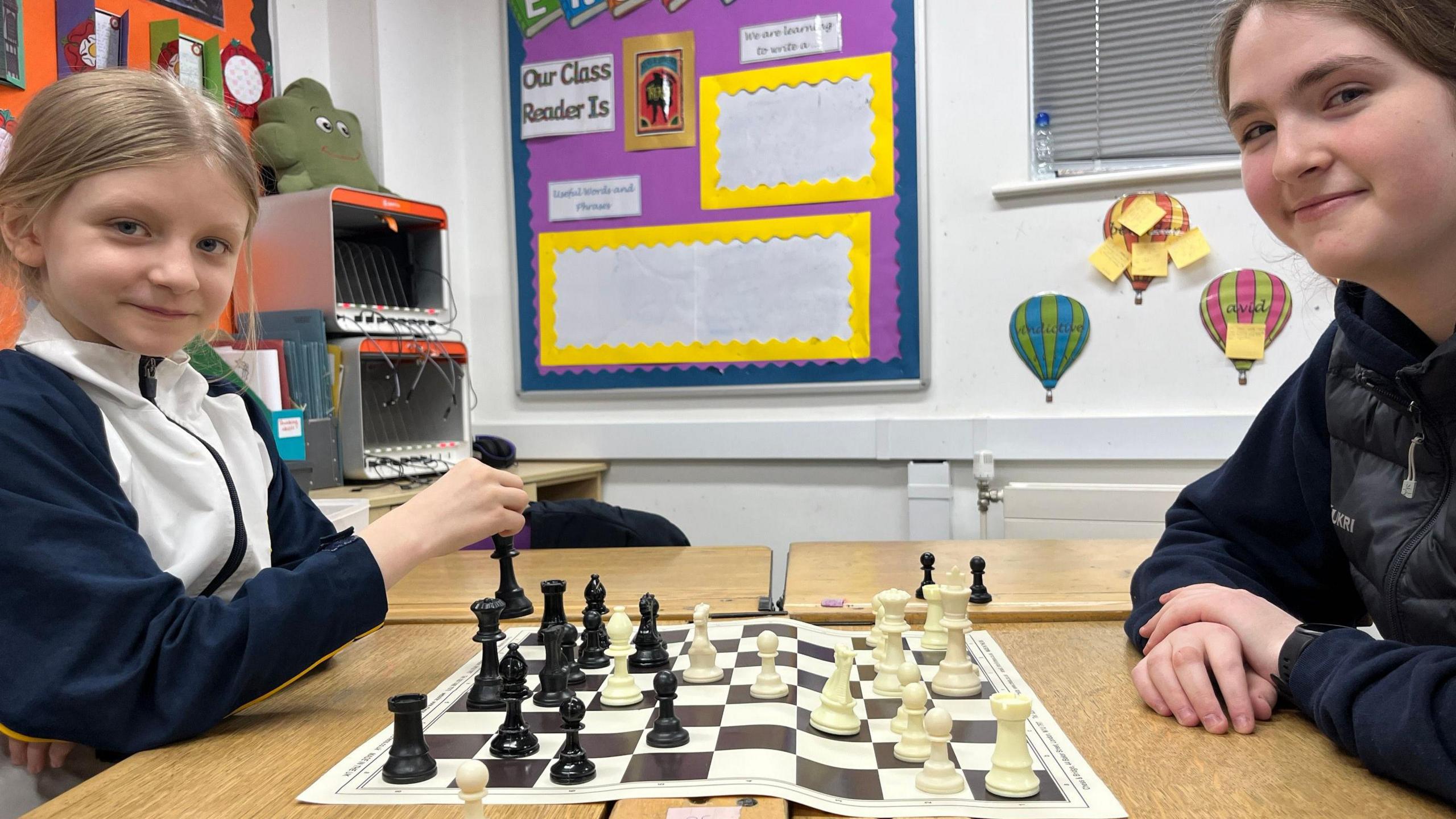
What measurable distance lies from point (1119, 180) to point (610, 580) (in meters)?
2.39

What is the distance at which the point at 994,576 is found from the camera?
5.47 ft

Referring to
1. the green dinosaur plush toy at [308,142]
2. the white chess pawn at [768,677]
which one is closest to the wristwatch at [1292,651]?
the white chess pawn at [768,677]

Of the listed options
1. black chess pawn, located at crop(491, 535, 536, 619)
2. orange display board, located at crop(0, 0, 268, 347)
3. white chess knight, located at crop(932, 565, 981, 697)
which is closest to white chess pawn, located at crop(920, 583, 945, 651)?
white chess knight, located at crop(932, 565, 981, 697)

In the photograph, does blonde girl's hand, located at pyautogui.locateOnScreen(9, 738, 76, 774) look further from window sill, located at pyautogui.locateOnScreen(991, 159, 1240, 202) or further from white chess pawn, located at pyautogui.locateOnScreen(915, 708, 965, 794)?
window sill, located at pyautogui.locateOnScreen(991, 159, 1240, 202)

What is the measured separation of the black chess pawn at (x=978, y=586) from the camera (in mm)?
1442

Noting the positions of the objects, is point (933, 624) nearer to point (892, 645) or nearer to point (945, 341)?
point (892, 645)

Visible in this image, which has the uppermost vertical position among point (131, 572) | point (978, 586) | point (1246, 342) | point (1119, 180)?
point (1119, 180)

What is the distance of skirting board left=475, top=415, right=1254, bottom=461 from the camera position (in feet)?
10.3

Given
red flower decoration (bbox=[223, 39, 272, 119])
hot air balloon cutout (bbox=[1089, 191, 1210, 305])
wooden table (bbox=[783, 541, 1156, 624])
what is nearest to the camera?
wooden table (bbox=[783, 541, 1156, 624])

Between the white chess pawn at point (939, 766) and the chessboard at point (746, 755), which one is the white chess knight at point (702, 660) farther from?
the white chess pawn at point (939, 766)

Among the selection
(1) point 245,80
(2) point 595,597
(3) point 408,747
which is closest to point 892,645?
(2) point 595,597

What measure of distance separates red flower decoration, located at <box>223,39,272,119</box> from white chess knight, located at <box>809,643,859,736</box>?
9.62 feet

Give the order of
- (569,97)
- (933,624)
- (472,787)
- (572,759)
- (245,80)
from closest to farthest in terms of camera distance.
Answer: (472,787), (572,759), (933,624), (245,80), (569,97)

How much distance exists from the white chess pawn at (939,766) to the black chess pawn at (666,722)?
8.5 inches
